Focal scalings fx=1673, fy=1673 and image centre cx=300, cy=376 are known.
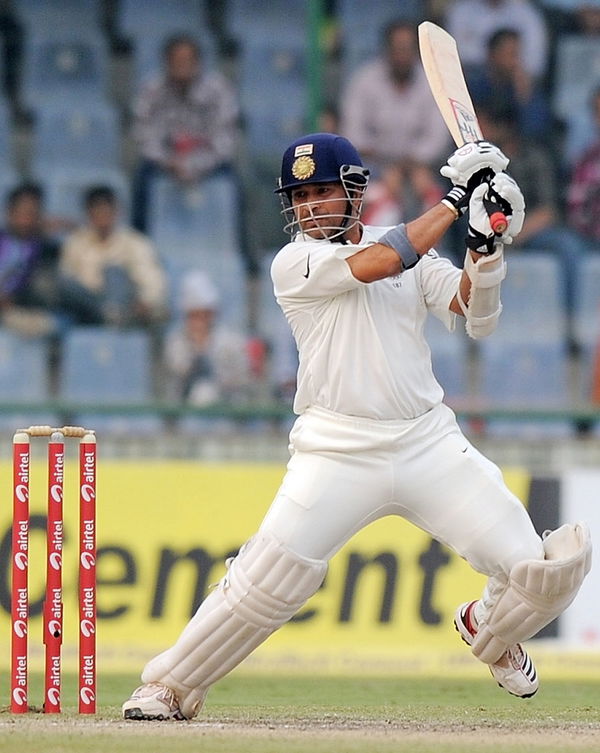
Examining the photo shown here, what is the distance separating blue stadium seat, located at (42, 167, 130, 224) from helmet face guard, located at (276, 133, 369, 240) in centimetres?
466

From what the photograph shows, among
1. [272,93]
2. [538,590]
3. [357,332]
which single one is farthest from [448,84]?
[272,93]

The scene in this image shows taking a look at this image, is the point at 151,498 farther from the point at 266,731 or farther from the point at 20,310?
the point at 266,731

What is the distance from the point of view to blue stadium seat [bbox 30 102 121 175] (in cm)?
981

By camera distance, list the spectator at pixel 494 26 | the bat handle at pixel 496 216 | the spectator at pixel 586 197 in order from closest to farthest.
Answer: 1. the bat handle at pixel 496 216
2. the spectator at pixel 586 197
3. the spectator at pixel 494 26

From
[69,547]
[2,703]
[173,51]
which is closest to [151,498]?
[69,547]

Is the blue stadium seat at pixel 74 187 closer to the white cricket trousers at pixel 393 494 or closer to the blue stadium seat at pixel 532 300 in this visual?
the blue stadium seat at pixel 532 300

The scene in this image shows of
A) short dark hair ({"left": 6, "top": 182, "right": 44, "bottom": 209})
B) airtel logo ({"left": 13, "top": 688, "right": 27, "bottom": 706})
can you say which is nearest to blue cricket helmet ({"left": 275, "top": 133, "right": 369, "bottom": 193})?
airtel logo ({"left": 13, "top": 688, "right": 27, "bottom": 706})

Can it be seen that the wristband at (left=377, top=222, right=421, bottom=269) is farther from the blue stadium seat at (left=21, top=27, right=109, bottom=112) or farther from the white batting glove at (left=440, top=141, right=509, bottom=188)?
the blue stadium seat at (left=21, top=27, right=109, bottom=112)

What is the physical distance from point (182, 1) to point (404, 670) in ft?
15.3

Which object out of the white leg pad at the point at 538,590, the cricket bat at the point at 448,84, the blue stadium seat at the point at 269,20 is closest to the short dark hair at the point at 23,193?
the blue stadium seat at the point at 269,20

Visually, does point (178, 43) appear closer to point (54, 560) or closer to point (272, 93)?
point (272, 93)

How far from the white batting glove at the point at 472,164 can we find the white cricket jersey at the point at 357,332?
1.06 ft

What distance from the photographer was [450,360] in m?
9.05

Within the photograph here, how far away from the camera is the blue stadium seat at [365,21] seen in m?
9.98
